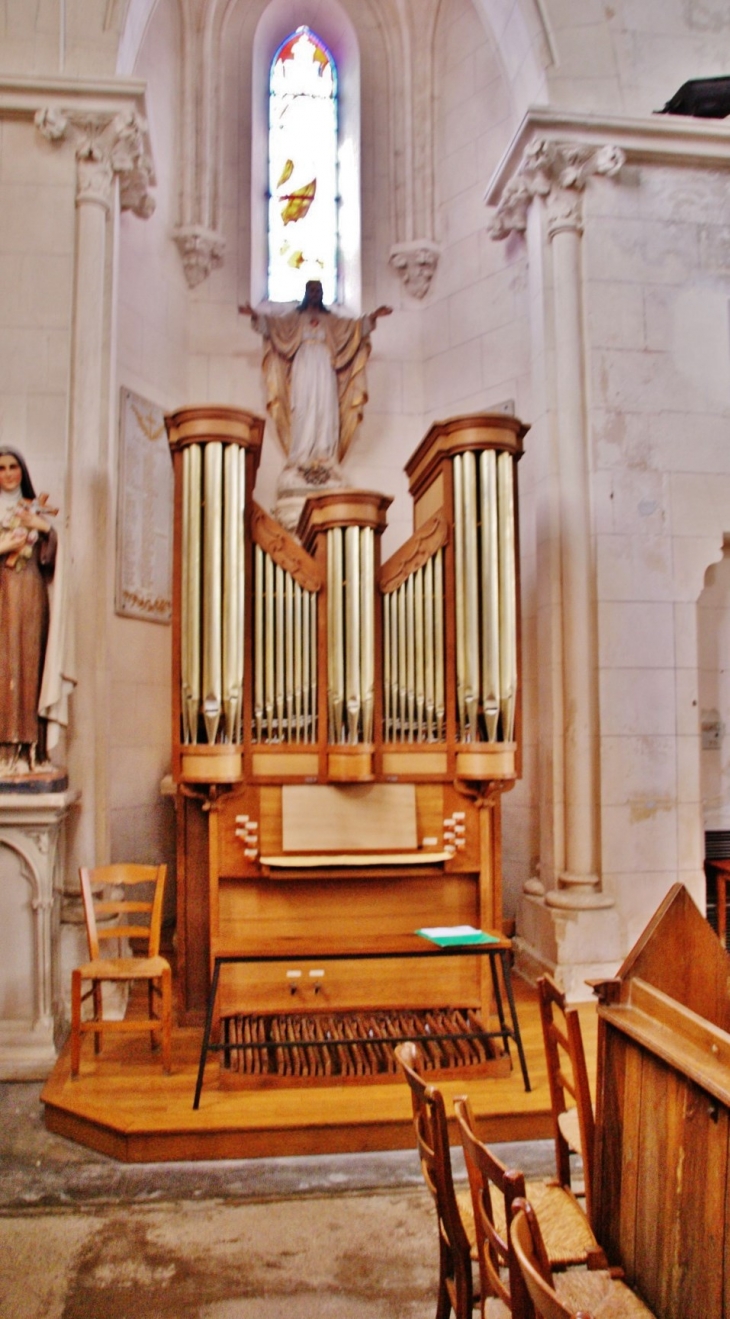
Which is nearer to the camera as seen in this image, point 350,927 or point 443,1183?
point 443,1183

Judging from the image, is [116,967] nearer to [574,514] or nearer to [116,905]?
[116,905]

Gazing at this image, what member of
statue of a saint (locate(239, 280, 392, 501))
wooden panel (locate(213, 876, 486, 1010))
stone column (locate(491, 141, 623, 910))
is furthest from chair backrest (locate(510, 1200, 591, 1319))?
statue of a saint (locate(239, 280, 392, 501))

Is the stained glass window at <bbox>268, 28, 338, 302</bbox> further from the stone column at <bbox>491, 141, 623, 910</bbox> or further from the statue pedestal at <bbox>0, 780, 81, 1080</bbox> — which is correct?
the statue pedestal at <bbox>0, 780, 81, 1080</bbox>

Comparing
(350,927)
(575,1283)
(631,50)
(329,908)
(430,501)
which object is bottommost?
(575,1283)

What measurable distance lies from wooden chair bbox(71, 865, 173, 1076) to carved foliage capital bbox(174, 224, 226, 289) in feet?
16.7

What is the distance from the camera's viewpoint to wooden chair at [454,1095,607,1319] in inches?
71.8

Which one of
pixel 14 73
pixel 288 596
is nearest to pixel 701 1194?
pixel 288 596

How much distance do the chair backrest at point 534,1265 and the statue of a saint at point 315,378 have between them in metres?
6.63

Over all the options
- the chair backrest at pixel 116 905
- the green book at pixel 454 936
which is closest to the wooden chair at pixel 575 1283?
the green book at pixel 454 936

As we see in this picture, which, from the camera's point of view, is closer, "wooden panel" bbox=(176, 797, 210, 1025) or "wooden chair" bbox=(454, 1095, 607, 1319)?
"wooden chair" bbox=(454, 1095, 607, 1319)

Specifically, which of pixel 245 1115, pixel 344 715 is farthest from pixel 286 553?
pixel 245 1115

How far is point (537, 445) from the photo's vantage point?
21.5 feet

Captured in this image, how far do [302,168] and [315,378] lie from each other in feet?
7.23

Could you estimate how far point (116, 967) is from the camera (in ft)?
15.4
